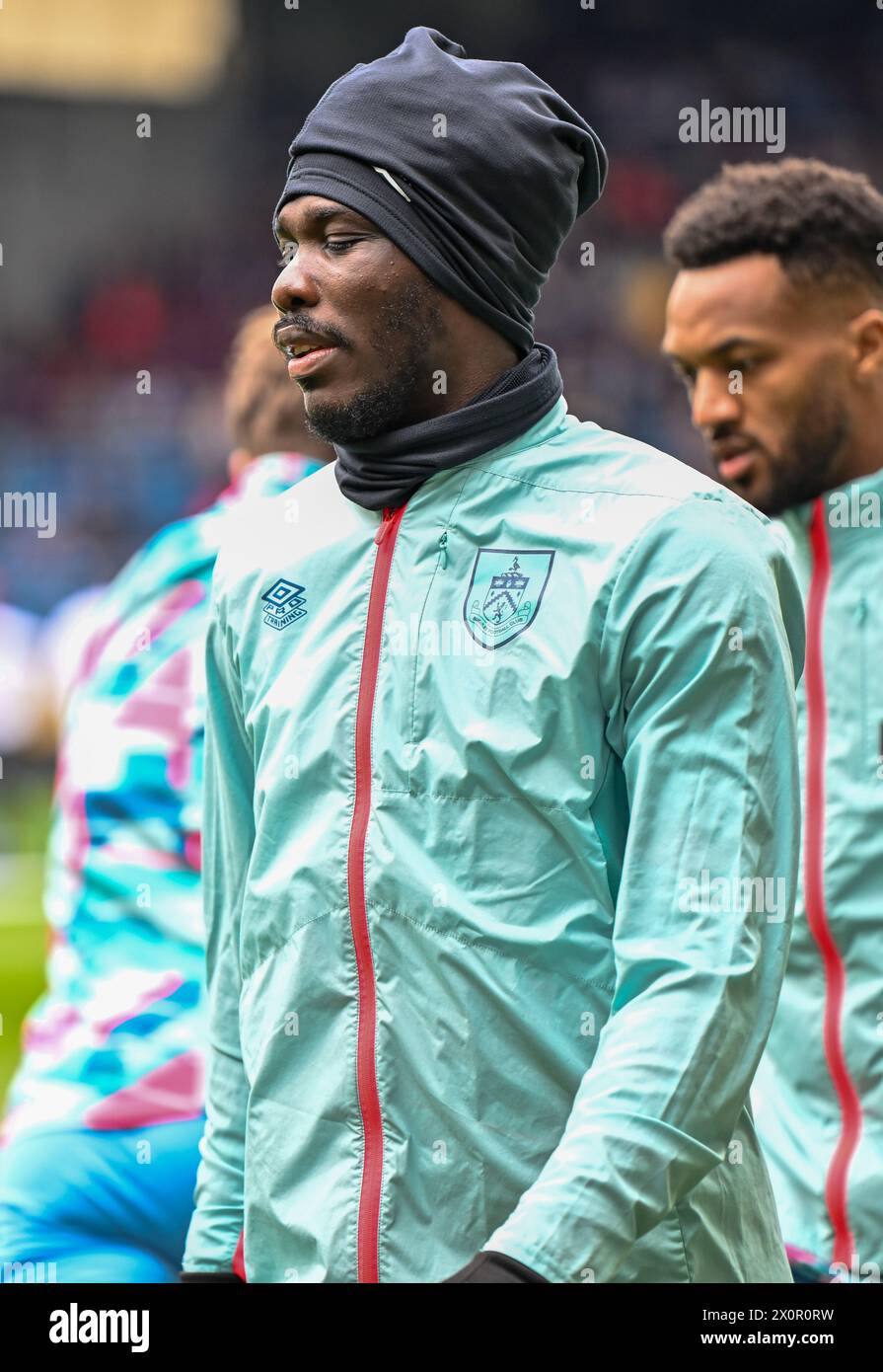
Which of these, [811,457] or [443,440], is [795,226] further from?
[443,440]

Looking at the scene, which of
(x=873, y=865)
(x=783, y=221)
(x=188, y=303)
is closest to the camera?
(x=873, y=865)

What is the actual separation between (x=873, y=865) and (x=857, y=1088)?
1.08ft

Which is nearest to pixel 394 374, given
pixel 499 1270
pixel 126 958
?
pixel 499 1270

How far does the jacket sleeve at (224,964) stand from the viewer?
6.40 ft

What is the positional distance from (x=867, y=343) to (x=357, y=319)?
56.7 inches

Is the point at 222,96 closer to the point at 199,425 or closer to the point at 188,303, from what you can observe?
the point at 188,303

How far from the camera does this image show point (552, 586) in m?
1.70

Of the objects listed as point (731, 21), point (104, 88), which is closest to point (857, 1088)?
point (731, 21)

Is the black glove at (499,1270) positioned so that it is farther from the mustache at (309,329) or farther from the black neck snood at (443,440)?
the mustache at (309,329)

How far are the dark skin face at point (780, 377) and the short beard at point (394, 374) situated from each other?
1187mm

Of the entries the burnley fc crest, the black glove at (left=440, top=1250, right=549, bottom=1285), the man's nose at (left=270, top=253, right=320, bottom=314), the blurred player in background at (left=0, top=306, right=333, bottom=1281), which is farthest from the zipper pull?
the blurred player in background at (left=0, top=306, right=333, bottom=1281)

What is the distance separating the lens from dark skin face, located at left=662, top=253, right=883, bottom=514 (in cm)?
293

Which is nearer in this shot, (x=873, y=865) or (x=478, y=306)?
(x=478, y=306)

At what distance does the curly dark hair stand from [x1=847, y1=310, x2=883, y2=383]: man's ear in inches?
2.6
